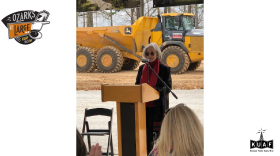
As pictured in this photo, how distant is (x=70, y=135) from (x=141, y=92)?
0.71 meters

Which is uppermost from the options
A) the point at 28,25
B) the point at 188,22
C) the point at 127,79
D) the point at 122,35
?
the point at 188,22

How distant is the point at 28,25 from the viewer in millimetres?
3014

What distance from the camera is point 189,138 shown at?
2.31m

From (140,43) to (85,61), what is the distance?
4.68 feet

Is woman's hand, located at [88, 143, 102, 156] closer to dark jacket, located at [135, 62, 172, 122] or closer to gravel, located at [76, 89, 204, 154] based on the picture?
dark jacket, located at [135, 62, 172, 122]

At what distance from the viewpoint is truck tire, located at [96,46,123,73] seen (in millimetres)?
8246

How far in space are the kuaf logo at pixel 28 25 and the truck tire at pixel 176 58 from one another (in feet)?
16.2

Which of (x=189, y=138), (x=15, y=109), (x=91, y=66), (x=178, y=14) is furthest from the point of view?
(x=91, y=66)

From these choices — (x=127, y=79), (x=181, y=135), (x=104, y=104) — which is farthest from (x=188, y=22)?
(x=181, y=135)

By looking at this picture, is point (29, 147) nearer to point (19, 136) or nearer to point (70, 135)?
point (19, 136)

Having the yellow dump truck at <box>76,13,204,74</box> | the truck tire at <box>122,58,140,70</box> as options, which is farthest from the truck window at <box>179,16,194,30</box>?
the truck tire at <box>122,58,140,70</box>
